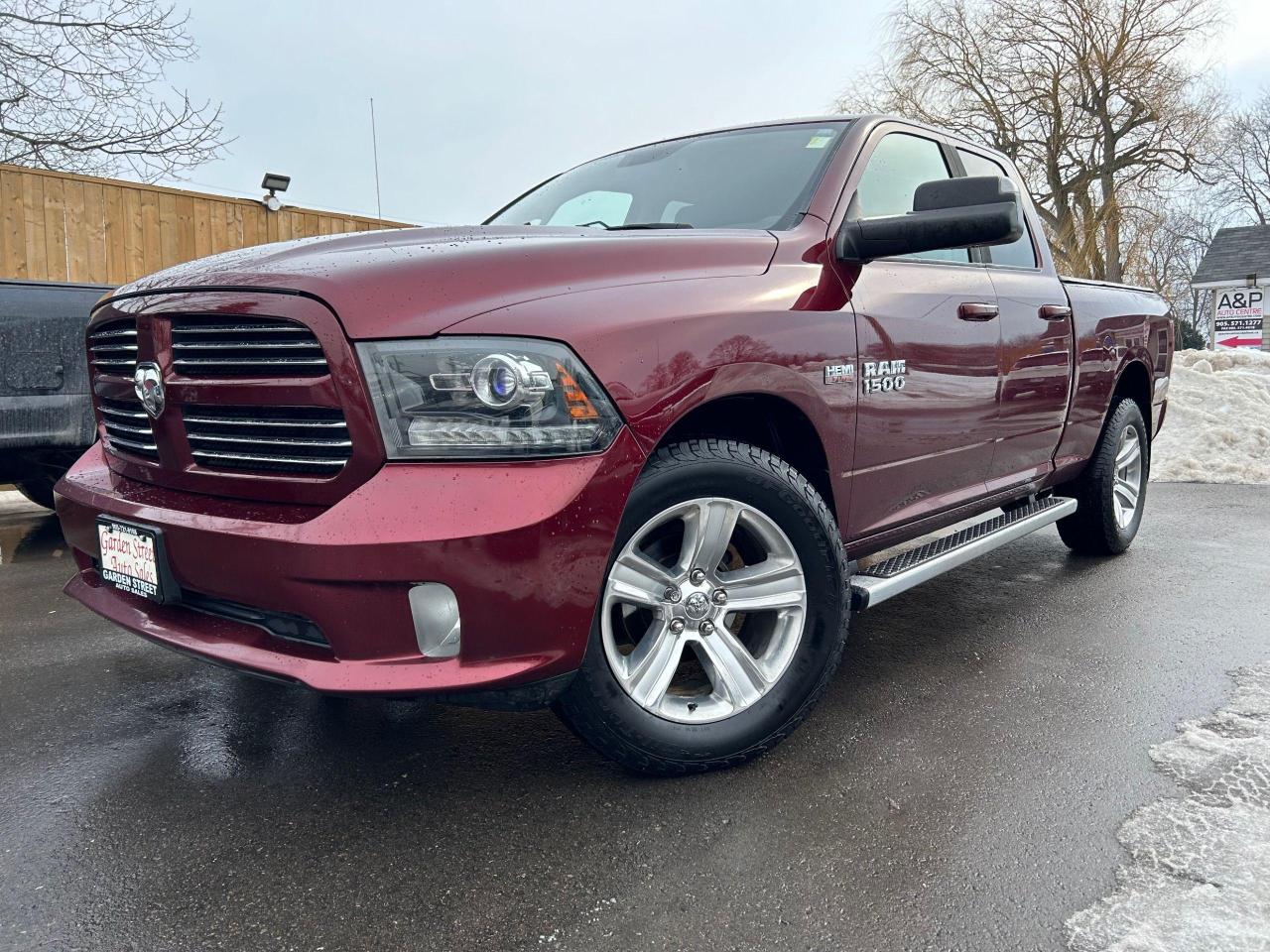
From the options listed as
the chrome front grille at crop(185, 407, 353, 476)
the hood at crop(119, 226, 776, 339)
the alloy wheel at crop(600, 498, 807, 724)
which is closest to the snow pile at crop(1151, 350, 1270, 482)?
the alloy wheel at crop(600, 498, 807, 724)

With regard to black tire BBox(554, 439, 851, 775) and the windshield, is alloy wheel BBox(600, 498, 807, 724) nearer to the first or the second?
black tire BBox(554, 439, 851, 775)

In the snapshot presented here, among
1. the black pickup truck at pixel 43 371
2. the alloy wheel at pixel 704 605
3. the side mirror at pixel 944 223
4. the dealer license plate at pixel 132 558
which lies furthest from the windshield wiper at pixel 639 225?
the black pickup truck at pixel 43 371

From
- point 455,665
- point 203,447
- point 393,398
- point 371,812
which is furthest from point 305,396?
point 371,812

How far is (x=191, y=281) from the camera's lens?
2166 millimetres

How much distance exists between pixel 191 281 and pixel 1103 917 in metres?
2.35

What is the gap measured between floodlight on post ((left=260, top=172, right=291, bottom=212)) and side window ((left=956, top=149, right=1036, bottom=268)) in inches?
285

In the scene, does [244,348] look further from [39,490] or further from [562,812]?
[39,490]

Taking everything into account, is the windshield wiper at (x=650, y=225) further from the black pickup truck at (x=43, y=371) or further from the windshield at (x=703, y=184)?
the black pickup truck at (x=43, y=371)

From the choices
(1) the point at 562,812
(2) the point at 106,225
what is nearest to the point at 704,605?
(1) the point at 562,812

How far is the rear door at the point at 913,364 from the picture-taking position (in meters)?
2.77

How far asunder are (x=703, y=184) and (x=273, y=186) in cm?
741

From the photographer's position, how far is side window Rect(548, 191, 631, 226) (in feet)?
10.5

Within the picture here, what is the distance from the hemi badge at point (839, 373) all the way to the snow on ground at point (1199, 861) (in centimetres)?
128

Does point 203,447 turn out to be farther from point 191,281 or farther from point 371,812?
point 371,812
